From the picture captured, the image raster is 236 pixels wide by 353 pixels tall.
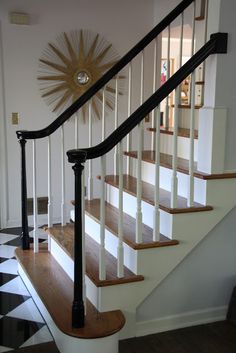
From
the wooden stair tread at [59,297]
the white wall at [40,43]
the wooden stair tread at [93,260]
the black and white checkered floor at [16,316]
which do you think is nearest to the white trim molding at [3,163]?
the white wall at [40,43]

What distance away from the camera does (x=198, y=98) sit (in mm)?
4613

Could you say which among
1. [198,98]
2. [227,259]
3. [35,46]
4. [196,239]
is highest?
[35,46]

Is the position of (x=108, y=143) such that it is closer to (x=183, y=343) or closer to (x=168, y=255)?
(x=168, y=255)

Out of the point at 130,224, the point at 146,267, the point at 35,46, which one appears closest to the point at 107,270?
the point at 146,267

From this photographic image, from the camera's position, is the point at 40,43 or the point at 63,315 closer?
the point at 63,315

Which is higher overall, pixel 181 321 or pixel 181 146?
pixel 181 146

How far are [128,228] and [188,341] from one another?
0.76 metres

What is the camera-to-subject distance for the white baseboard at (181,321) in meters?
2.66

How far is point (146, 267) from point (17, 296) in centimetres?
112

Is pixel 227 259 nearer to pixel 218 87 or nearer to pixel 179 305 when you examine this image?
pixel 179 305

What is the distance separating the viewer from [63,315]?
2.48 metres

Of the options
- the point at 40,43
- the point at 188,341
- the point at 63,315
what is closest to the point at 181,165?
the point at 188,341

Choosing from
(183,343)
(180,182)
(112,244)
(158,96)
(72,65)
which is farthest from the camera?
(72,65)

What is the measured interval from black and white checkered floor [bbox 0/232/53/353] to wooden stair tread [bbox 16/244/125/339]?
205mm
